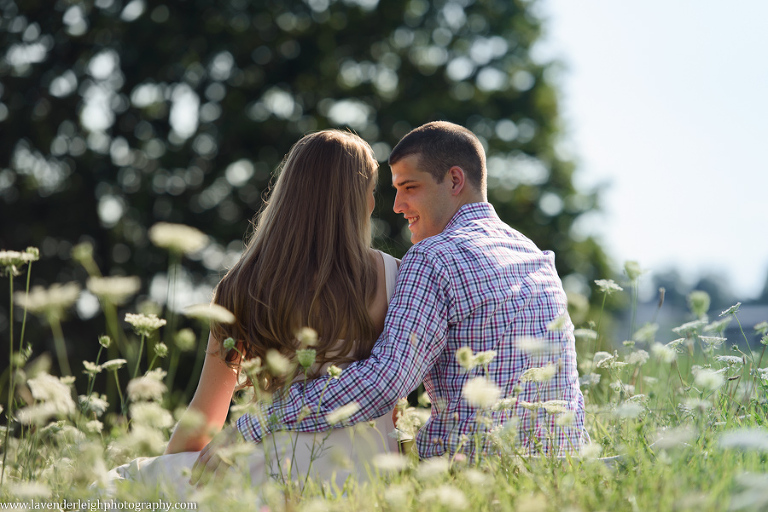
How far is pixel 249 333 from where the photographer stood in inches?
108

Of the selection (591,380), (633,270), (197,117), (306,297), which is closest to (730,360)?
(633,270)

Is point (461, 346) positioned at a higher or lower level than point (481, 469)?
higher

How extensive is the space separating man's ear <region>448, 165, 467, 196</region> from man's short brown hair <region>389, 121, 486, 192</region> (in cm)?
2

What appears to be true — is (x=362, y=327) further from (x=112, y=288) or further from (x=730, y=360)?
(x=730, y=360)

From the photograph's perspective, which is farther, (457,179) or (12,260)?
(457,179)

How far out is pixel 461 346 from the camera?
272cm

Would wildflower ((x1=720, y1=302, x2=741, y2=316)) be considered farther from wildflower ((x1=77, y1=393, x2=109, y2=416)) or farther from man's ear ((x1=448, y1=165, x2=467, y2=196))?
wildflower ((x1=77, y1=393, x2=109, y2=416))

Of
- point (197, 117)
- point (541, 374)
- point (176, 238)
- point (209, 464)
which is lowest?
point (209, 464)

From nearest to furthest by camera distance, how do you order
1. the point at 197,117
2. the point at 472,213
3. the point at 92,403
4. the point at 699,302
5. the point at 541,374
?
the point at 541,374, the point at 699,302, the point at 92,403, the point at 472,213, the point at 197,117

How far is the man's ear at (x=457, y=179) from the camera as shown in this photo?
3.38 m

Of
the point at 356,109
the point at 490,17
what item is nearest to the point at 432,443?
the point at 356,109

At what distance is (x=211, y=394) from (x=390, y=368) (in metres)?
0.87

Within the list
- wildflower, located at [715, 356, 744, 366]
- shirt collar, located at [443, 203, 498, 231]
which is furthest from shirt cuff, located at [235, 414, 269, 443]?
wildflower, located at [715, 356, 744, 366]

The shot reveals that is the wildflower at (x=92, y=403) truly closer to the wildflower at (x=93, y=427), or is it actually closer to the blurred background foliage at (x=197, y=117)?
the wildflower at (x=93, y=427)
